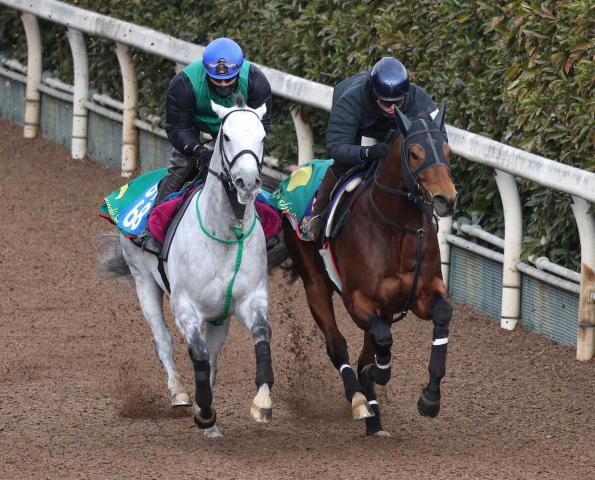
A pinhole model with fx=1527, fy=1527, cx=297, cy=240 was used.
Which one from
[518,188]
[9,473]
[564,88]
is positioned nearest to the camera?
[9,473]

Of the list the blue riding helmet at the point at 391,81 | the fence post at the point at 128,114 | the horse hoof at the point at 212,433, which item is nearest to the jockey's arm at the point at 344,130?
the blue riding helmet at the point at 391,81

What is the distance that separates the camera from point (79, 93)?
14.4 meters

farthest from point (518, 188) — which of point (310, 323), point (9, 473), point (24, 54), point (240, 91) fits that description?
point (24, 54)

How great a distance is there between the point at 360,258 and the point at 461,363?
1.90m

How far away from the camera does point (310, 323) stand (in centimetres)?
1045

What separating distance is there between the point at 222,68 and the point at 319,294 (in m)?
1.51

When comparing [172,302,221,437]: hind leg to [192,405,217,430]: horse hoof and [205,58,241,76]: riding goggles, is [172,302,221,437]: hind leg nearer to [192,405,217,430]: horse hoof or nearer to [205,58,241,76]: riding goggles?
[192,405,217,430]: horse hoof

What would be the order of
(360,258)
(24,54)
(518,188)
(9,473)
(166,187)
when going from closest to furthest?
(9,473), (360,258), (166,187), (518,188), (24,54)

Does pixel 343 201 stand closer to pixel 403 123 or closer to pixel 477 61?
pixel 403 123

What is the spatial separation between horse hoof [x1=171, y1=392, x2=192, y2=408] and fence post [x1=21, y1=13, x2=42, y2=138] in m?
7.46

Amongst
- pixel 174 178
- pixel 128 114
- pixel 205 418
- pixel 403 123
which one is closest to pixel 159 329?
pixel 174 178

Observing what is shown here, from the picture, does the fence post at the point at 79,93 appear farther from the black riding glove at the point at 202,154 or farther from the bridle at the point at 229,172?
the bridle at the point at 229,172

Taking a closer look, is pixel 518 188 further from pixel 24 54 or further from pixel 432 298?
pixel 24 54

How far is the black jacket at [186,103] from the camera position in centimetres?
828
